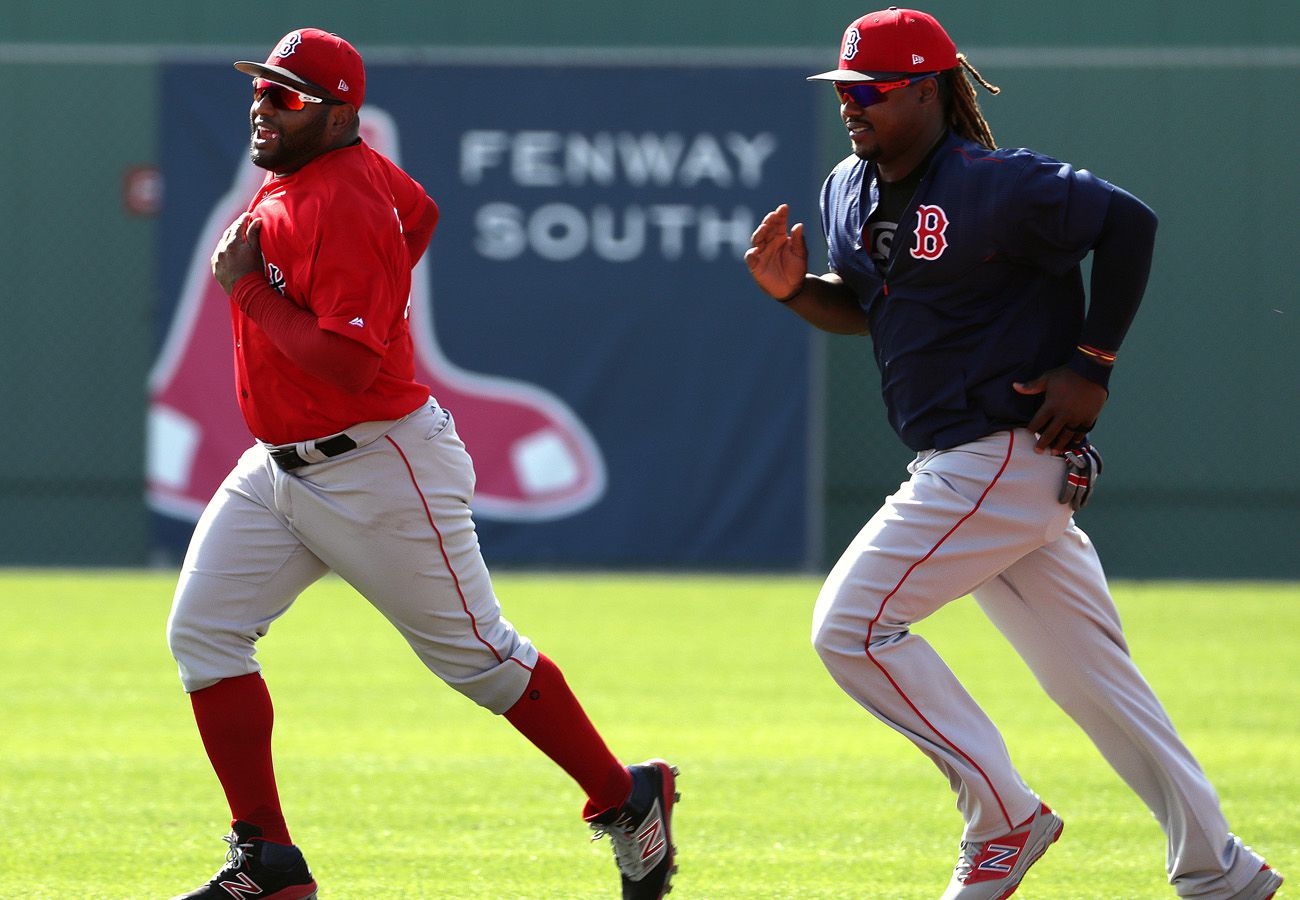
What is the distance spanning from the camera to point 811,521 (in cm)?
1176

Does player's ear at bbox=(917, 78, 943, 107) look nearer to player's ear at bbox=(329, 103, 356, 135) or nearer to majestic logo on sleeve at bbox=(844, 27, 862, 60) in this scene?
majestic logo on sleeve at bbox=(844, 27, 862, 60)

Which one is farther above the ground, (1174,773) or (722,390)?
(1174,773)

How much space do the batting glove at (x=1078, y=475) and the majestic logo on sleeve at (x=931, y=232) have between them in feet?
1.72

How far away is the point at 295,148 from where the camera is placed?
435cm

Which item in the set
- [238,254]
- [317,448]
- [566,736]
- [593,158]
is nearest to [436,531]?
[317,448]

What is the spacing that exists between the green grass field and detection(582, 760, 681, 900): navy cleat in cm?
19

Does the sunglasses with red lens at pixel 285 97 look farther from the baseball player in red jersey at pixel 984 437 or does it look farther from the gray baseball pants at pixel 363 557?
the baseball player in red jersey at pixel 984 437

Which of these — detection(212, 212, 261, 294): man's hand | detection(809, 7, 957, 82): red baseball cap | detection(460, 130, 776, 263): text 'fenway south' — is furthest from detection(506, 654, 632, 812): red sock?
detection(460, 130, 776, 263): text 'fenway south'

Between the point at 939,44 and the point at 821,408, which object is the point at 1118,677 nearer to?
the point at 939,44

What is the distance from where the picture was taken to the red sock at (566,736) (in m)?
4.50

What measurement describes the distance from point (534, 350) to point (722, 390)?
118 cm

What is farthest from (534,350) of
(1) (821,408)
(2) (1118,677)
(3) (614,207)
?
(2) (1118,677)

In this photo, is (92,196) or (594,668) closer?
(594,668)

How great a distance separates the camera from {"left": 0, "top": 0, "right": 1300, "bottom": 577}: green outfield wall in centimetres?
1227
